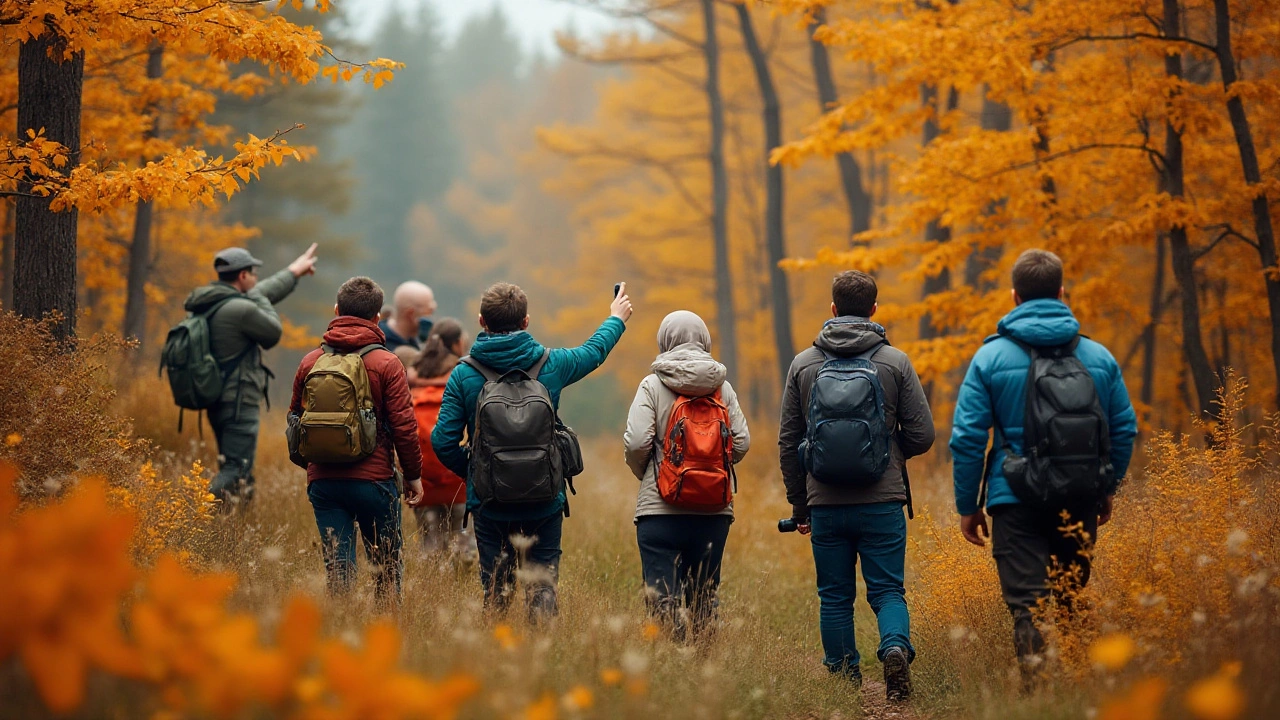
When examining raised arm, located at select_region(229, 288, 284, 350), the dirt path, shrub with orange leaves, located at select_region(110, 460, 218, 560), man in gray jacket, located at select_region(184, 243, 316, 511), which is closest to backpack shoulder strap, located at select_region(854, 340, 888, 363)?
the dirt path

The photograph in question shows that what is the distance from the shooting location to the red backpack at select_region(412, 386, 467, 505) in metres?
6.25

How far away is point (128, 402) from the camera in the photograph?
8586mm

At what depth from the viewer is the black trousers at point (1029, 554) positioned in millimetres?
4266

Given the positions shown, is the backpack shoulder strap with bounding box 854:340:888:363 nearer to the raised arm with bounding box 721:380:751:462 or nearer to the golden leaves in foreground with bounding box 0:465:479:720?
the raised arm with bounding box 721:380:751:462

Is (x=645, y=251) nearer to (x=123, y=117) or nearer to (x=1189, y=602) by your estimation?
(x=123, y=117)

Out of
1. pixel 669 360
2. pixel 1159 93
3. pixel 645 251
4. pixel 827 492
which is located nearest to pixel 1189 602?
pixel 827 492

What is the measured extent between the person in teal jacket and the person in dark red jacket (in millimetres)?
273

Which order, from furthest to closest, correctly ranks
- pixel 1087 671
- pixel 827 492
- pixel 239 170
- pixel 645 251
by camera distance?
pixel 645 251
pixel 239 170
pixel 827 492
pixel 1087 671

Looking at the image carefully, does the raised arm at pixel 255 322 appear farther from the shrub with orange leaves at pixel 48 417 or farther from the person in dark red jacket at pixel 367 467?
the person in dark red jacket at pixel 367 467

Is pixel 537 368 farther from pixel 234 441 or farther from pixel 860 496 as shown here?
pixel 234 441

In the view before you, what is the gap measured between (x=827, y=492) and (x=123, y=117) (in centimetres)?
754

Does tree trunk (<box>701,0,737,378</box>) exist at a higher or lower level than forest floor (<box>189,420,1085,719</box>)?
higher

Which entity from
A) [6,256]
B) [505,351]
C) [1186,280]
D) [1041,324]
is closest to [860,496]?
[1041,324]

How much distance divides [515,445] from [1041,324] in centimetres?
248
